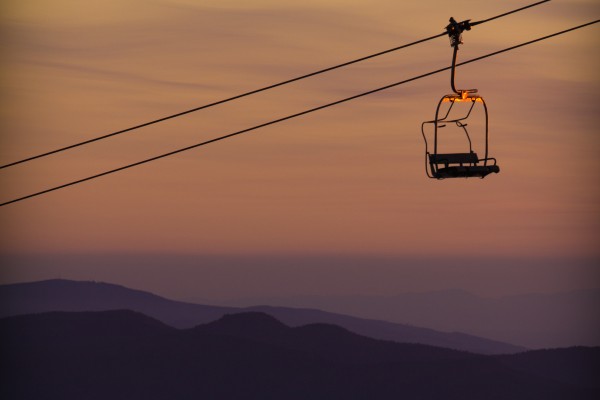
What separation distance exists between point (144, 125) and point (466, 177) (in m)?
5.54

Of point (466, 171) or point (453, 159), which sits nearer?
point (466, 171)

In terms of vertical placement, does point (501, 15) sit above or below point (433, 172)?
above

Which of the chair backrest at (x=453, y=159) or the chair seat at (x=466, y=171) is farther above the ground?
the chair backrest at (x=453, y=159)

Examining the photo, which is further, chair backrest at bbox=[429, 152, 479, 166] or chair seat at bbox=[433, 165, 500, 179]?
chair backrest at bbox=[429, 152, 479, 166]

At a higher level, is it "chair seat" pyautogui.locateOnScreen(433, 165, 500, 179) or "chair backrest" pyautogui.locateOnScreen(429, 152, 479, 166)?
"chair backrest" pyautogui.locateOnScreen(429, 152, 479, 166)

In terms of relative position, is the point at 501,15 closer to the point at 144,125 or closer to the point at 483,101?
the point at 483,101

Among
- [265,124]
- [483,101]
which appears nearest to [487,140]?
[483,101]

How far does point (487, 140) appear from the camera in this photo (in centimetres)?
2297

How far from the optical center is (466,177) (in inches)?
893

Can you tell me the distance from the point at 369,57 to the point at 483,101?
2.26m

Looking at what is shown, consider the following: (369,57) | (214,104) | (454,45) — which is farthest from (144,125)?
(454,45)

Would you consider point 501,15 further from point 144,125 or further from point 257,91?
point 144,125

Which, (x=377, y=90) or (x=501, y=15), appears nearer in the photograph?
(x=501, y=15)

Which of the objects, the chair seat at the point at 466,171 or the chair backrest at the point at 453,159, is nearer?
the chair seat at the point at 466,171
